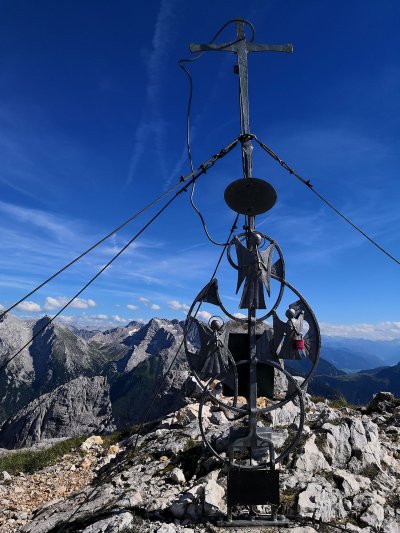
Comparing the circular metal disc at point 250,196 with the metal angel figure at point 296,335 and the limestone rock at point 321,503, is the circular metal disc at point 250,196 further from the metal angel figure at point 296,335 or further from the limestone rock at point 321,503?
the limestone rock at point 321,503

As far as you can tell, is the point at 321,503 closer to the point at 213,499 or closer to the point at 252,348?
the point at 213,499

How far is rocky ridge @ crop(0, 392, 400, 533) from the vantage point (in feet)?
26.4

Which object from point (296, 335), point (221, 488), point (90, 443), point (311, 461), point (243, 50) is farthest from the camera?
point (90, 443)

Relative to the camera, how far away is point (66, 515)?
937cm

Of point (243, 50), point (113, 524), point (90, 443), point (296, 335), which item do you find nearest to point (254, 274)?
point (296, 335)

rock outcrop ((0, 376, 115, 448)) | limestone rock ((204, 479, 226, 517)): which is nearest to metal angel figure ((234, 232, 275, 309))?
limestone rock ((204, 479, 226, 517))

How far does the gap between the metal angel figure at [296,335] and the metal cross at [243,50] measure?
143 inches

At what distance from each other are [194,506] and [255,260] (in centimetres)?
595

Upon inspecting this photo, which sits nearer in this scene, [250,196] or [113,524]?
[113,524]

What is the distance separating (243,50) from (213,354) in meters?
7.74

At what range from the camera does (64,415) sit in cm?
13750

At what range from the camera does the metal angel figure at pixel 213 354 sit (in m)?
8.52

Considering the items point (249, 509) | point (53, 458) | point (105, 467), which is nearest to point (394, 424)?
point (249, 509)

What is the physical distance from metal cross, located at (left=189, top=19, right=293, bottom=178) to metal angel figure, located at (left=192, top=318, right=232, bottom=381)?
394 cm
